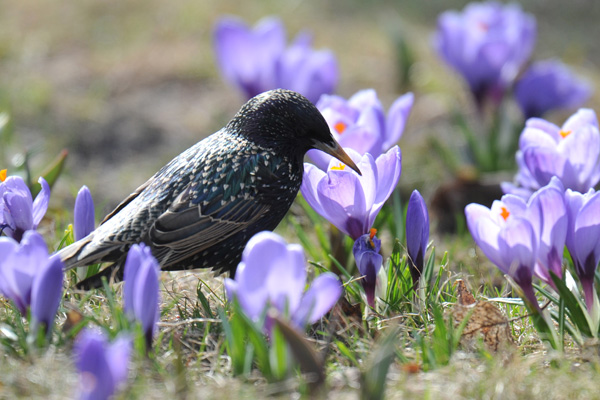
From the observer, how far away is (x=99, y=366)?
1612 mm

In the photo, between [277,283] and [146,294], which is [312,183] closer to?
[277,283]

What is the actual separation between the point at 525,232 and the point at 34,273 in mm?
1216

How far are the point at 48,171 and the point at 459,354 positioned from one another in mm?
1646

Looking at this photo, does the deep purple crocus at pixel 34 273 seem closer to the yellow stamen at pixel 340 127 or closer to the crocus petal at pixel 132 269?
the crocus petal at pixel 132 269

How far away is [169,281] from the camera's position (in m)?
2.73

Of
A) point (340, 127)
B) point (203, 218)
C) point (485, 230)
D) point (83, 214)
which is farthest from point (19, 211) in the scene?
point (485, 230)

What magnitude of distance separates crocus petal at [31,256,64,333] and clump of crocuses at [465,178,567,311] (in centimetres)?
104

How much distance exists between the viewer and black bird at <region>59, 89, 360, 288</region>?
7.46ft

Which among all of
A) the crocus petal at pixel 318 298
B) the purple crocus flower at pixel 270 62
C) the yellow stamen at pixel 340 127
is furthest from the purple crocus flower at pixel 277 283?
the purple crocus flower at pixel 270 62

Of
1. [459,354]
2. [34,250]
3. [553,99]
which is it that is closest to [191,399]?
[34,250]

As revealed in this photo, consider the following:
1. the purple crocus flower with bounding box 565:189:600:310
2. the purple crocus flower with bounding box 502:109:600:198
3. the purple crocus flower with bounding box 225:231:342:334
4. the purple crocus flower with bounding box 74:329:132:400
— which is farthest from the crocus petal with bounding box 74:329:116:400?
the purple crocus flower with bounding box 502:109:600:198

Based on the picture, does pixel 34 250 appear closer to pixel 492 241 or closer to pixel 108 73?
pixel 492 241

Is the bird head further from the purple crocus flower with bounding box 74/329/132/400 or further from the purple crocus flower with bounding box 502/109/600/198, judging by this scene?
the purple crocus flower with bounding box 74/329/132/400

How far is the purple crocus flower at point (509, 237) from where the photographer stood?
77.7 inches
